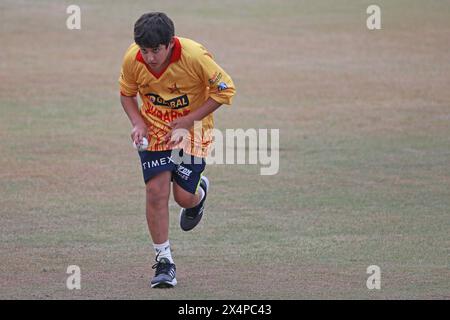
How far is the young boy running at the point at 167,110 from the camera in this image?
7145 millimetres

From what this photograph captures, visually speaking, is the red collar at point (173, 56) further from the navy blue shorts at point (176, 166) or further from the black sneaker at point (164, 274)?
the black sneaker at point (164, 274)

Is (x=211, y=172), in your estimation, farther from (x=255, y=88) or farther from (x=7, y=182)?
(x=255, y=88)

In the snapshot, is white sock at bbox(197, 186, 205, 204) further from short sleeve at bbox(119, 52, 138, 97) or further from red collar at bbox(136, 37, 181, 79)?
red collar at bbox(136, 37, 181, 79)

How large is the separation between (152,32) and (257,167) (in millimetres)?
5261

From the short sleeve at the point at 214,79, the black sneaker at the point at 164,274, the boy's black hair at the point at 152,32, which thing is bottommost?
the black sneaker at the point at 164,274

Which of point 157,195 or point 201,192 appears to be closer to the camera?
point 157,195

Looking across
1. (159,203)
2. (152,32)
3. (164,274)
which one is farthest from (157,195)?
(152,32)

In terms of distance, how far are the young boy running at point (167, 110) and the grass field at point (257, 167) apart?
1.69ft

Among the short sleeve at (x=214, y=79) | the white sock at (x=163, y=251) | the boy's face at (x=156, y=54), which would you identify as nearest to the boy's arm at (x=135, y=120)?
the boy's face at (x=156, y=54)

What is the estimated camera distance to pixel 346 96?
16.4m

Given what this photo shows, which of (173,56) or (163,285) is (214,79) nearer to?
(173,56)

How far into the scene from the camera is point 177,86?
7.26 m

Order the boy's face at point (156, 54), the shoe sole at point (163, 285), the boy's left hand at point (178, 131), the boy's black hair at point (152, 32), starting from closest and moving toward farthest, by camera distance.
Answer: the boy's black hair at point (152, 32)
the boy's face at point (156, 54)
the shoe sole at point (163, 285)
the boy's left hand at point (178, 131)

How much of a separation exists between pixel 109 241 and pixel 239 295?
2000 millimetres
